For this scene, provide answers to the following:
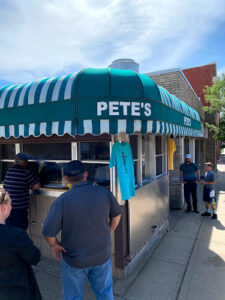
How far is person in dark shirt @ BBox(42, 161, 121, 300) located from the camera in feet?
7.07

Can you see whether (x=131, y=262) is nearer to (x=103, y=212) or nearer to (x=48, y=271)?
(x=48, y=271)

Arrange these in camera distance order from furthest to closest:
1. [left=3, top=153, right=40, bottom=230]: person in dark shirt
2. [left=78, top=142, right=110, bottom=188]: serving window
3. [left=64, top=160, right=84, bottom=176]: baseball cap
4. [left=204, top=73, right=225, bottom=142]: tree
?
[left=204, top=73, right=225, bottom=142]: tree → [left=3, top=153, right=40, bottom=230]: person in dark shirt → [left=78, top=142, right=110, bottom=188]: serving window → [left=64, top=160, right=84, bottom=176]: baseball cap

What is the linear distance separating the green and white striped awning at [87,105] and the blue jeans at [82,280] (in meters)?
1.70

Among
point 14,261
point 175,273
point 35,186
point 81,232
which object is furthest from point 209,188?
point 14,261

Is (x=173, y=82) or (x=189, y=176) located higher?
(x=173, y=82)

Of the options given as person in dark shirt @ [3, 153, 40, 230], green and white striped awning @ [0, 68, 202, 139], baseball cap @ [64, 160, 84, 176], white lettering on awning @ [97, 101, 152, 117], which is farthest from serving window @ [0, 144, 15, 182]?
baseball cap @ [64, 160, 84, 176]

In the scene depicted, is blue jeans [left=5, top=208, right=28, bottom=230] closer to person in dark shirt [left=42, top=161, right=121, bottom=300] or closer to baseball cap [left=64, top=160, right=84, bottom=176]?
person in dark shirt [left=42, top=161, right=121, bottom=300]

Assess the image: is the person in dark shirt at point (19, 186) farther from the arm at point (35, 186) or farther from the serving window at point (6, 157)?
the serving window at point (6, 157)

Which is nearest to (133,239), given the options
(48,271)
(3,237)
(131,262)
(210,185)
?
(131,262)

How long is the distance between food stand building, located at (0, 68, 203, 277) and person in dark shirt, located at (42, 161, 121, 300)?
39.7 inches

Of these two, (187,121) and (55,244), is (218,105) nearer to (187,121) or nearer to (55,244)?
(187,121)

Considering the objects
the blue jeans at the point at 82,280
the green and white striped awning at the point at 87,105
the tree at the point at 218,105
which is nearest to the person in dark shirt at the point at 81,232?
the blue jeans at the point at 82,280

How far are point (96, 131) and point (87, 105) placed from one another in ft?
1.30

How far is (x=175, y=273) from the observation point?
3799mm
